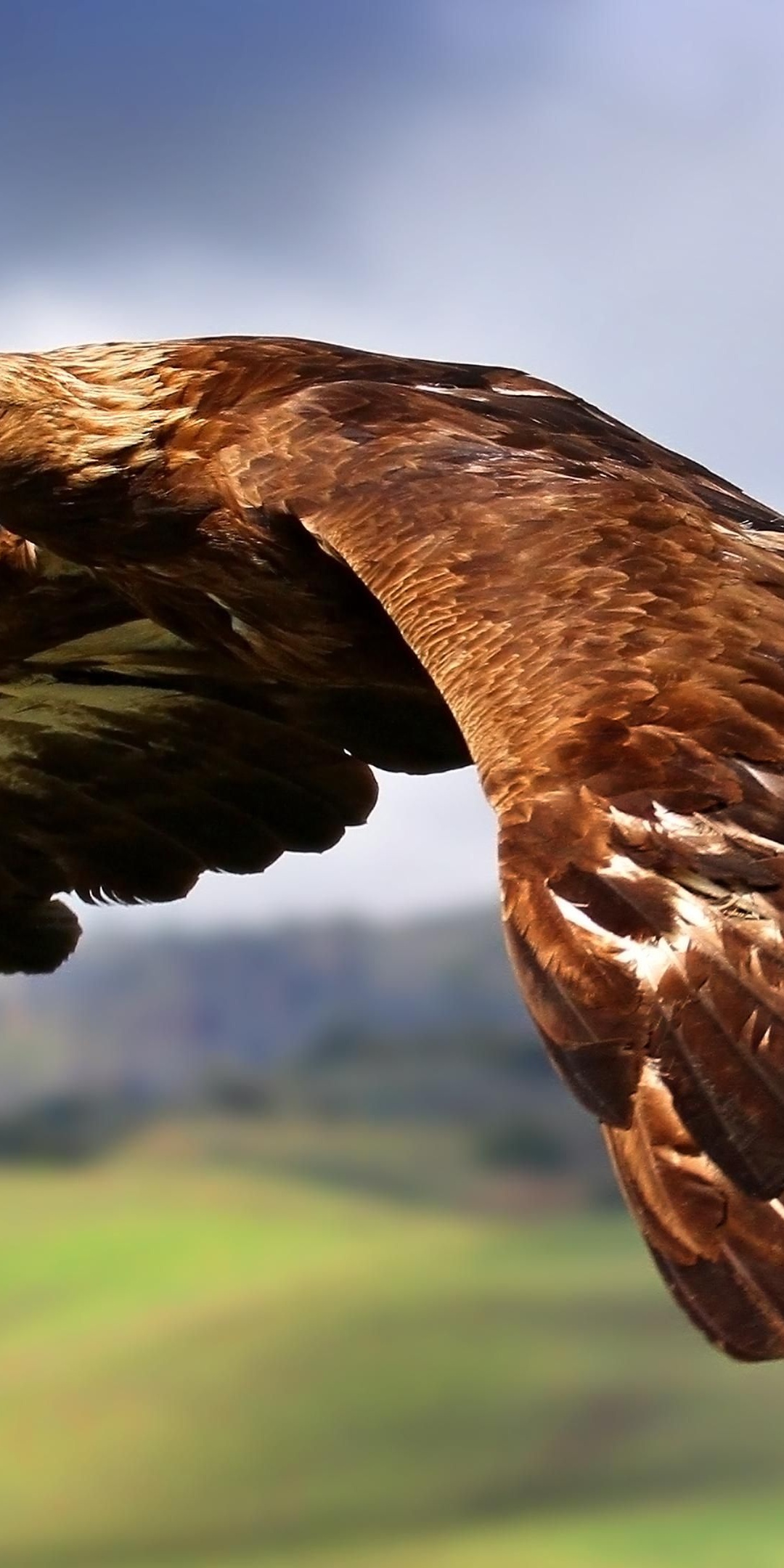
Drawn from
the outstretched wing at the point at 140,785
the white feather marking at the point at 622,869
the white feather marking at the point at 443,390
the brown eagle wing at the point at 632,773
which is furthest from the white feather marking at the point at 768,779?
the outstretched wing at the point at 140,785

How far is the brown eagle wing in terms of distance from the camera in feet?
8.63

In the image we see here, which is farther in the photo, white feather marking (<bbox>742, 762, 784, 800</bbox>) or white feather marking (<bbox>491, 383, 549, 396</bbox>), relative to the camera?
white feather marking (<bbox>491, 383, 549, 396</bbox>)

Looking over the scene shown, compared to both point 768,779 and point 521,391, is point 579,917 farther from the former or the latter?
point 521,391

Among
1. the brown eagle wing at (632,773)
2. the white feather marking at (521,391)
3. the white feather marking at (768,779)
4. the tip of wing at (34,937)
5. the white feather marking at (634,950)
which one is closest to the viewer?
the brown eagle wing at (632,773)

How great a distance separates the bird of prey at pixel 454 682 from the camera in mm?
2705

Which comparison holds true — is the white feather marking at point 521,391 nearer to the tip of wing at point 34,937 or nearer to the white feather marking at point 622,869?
the white feather marking at point 622,869

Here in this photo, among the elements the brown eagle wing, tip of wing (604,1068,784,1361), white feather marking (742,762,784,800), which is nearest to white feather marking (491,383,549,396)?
the brown eagle wing

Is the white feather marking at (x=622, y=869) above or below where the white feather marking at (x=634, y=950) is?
above

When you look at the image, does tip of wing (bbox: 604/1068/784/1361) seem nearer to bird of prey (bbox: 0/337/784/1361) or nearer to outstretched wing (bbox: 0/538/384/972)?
bird of prey (bbox: 0/337/784/1361)

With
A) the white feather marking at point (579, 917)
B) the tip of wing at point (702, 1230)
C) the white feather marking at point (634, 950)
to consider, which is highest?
the white feather marking at point (579, 917)

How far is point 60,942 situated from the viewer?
5477 millimetres

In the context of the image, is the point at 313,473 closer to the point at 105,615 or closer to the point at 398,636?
the point at 398,636

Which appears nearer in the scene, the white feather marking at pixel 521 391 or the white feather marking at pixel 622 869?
the white feather marking at pixel 622 869

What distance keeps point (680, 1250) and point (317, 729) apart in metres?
2.67
